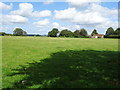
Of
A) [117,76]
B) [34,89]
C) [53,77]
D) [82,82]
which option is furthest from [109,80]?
[34,89]

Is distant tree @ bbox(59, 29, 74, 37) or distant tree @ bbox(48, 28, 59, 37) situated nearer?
distant tree @ bbox(59, 29, 74, 37)

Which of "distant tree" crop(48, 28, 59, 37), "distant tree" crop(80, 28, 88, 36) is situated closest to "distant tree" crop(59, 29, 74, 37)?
"distant tree" crop(48, 28, 59, 37)

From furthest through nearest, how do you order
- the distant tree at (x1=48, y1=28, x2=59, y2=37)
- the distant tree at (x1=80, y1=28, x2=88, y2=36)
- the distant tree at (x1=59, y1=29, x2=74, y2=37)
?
the distant tree at (x1=48, y1=28, x2=59, y2=37), the distant tree at (x1=80, y1=28, x2=88, y2=36), the distant tree at (x1=59, y1=29, x2=74, y2=37)

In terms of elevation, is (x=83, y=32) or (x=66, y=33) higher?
(x=83, y=32)

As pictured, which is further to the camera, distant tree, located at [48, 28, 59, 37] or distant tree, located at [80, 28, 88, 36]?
distant tree, located at [48, 28, 59, 37]

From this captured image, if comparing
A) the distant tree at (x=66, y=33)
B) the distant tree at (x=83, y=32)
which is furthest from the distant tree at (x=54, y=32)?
the distant tree at (x=83, y=32)

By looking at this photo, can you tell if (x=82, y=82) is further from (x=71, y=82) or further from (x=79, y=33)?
(x=79, y=33)

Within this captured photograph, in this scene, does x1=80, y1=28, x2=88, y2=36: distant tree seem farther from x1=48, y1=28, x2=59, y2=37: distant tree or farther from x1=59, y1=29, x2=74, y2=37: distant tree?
x1=48, y1=28, x2=59, y2=37: distant tree

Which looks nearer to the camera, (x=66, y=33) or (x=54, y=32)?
(x=66, y=33)

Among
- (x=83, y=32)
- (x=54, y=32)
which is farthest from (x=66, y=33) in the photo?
(x=83, y=32)

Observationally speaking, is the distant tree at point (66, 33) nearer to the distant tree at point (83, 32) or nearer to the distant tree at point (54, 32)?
the distant tree at point (54, 32)

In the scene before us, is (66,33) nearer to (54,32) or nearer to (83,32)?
(54,32)

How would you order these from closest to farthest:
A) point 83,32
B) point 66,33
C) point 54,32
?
point 66,33 → point 83,32 → point 54,32

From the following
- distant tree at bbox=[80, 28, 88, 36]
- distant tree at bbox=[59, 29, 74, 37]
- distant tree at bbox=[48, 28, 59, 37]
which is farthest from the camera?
distant tree at bbox=[48, 28, 59, 37]
